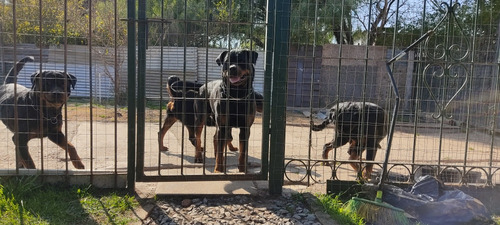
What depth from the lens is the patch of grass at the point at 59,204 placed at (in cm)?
328

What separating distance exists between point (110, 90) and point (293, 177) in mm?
7656

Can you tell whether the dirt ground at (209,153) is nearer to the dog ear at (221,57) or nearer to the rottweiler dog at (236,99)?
the rottweiler dog at (236,99)

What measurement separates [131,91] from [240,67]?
53.4 inches

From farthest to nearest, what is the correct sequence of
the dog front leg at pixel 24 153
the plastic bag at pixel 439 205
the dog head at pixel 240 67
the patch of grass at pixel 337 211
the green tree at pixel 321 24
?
the dog head at pixel 240 67 < the dog front leg at pixel 24 153 < the green tree at pixel 321 24 < the plastic bag at pixel 439 205 < the patch of grass at pixel 337 211

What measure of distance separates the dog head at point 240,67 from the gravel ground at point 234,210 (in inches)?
57.0

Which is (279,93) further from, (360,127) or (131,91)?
(131,91)

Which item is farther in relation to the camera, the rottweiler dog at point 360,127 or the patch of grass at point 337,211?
the rottweiler dog at point 360,127

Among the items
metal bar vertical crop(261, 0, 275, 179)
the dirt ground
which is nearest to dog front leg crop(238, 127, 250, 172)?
the dirt ground

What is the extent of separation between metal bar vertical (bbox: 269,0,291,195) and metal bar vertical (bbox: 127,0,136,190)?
1.54 metres

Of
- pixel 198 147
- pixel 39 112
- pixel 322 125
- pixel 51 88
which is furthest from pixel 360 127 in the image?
pixel 39 112

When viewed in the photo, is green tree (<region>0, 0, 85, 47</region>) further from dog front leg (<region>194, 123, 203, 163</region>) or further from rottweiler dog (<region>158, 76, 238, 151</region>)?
dog front leg (<region>194, 123, 203, 163</region>)

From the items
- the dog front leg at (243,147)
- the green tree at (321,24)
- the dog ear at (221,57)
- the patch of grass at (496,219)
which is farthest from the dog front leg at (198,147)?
the patch of grass at (496,219)

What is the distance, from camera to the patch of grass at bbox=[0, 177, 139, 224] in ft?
10.8

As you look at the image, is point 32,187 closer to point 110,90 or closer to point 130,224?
point 130,224
